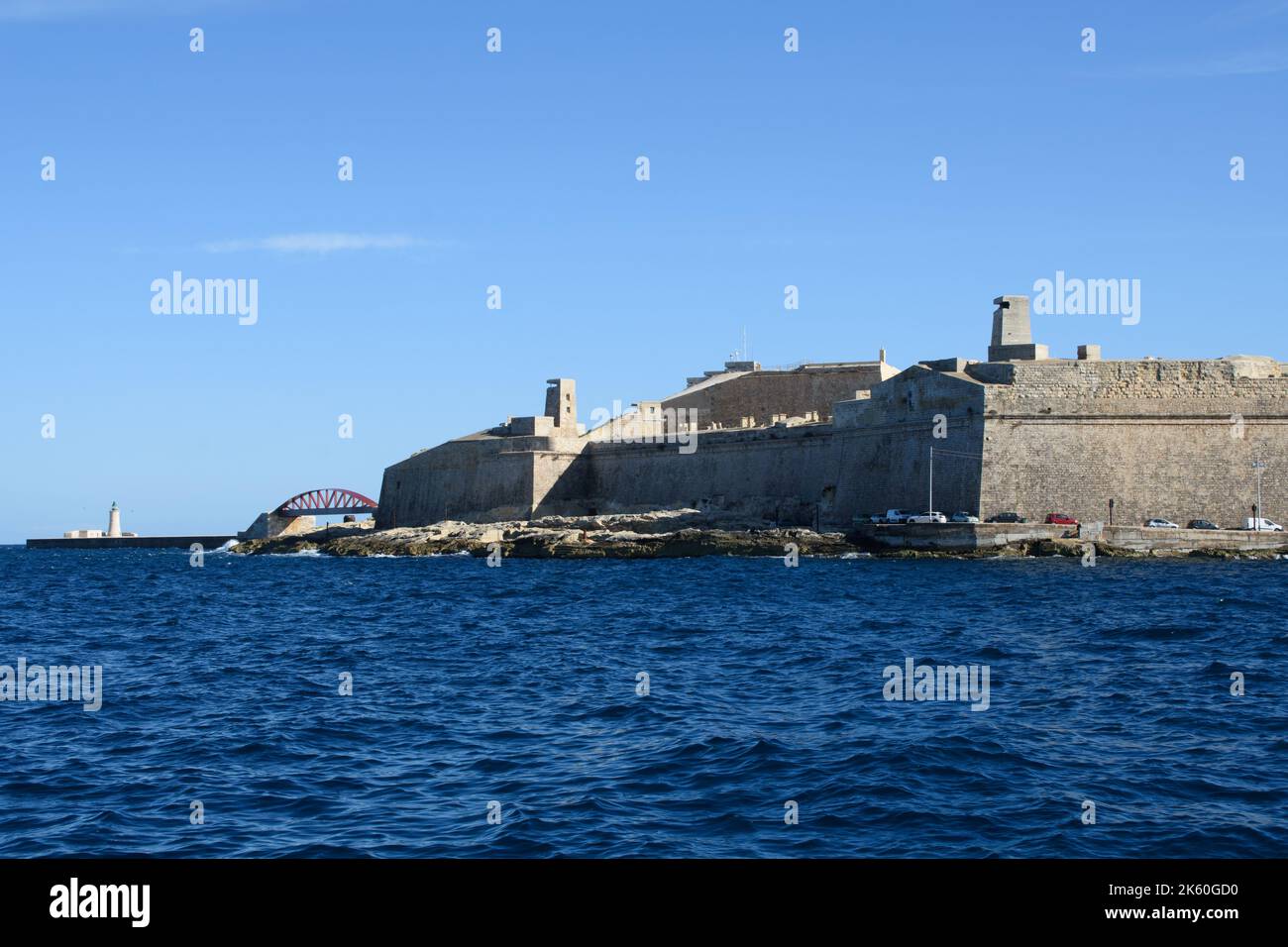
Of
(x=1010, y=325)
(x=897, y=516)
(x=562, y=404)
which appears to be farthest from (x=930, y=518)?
(x=562, y=404)

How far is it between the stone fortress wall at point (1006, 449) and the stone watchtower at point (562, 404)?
2.78m

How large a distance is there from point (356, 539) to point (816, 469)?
2255 cm

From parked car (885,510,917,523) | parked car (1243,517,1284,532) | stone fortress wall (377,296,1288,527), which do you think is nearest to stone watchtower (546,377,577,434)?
stone fortress wall (377,296,1288,527)

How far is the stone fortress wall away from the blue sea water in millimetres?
15741

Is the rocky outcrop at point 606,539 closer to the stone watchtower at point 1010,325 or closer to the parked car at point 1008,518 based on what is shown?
the parked car at point 1008,518

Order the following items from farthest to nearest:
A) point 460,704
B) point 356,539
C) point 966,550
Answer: point 356,539
point 966,550
point 460,704

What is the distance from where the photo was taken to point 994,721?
14.3 metres

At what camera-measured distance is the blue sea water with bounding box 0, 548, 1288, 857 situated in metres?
9.92

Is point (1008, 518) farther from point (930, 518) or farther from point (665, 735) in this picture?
point (665, 735)

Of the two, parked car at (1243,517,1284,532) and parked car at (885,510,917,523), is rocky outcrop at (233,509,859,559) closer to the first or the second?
parked car at (885,510,917,523)

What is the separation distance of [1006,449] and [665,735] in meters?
33.2

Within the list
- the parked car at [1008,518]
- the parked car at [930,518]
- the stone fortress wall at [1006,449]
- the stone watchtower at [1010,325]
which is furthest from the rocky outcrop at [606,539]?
the stone watchtower at [1010,325]
